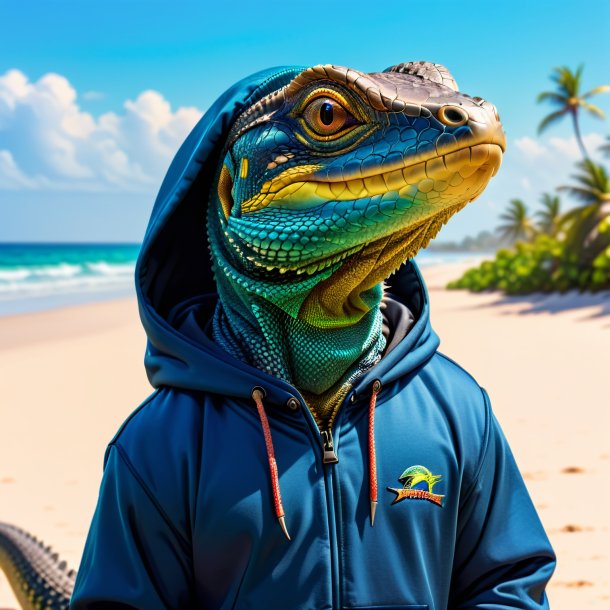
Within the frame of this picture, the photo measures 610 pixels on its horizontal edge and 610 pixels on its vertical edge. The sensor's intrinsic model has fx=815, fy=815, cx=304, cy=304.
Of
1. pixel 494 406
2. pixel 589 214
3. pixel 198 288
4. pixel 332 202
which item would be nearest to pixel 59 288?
pixel 589 214

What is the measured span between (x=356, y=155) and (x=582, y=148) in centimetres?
4371

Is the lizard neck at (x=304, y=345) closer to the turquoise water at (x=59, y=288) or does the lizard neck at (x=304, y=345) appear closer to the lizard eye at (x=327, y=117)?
the lizard eye at (x=327, y=117)

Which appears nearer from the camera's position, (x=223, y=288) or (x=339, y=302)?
(x=339, y=302)

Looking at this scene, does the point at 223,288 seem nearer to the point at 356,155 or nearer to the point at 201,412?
the point at 201,412

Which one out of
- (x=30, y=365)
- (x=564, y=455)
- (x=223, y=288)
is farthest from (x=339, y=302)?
(x=30, y=365)

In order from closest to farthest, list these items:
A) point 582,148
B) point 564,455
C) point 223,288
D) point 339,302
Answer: point 339,302
point 223,288
point 564,455
point 582,148

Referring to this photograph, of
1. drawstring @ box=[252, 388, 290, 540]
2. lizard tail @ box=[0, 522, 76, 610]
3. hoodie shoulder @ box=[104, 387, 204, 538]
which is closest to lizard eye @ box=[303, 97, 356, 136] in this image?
drawstring @ box=[252, 388, 290, 540]

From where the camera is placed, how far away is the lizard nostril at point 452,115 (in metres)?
1.52

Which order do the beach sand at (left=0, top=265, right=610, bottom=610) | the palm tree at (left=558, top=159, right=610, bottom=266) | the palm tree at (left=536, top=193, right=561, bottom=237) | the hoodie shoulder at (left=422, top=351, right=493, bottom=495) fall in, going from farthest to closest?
the palm tree at (left=536, top=193, right=561, bottom=237) → the palm tree at (left=558, top=159, right=610, bottom=266) → the beach sand at (left=0, top=265, right=610, bottom=610) → the hoodie shoulder at (left=422, top=351, right=493, bottom=495)


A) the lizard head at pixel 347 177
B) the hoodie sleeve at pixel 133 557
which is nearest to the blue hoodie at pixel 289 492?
the hoodie sleeve at pixel 133 557

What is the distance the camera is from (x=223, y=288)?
6.41 ft

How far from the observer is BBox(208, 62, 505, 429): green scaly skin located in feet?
5.07

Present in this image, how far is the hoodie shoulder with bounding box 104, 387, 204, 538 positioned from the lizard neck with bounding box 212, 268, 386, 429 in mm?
192

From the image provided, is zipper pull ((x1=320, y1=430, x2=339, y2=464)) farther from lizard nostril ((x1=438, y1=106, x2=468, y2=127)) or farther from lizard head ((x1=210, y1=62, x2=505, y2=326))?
lizard nostril ((x1=438, y1=106, x2=468, y2=127))
